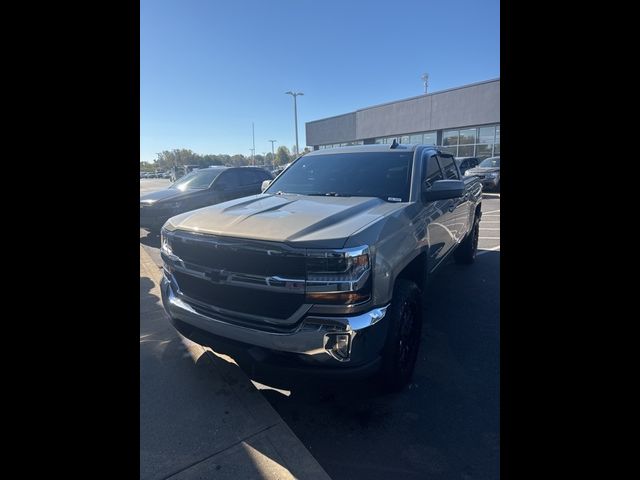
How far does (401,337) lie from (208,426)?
145 cm

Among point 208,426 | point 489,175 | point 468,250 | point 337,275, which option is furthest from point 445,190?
point 489,175

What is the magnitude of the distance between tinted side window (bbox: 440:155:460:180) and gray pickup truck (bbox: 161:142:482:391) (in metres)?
A: 1.34

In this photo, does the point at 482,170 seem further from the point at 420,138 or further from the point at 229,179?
the point at 420,138

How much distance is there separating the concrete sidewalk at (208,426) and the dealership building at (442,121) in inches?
785

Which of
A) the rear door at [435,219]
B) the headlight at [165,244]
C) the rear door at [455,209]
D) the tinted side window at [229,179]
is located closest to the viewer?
the headlight at [165,244]

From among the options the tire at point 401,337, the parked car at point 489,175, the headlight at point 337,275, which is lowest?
the tire at point 401,337

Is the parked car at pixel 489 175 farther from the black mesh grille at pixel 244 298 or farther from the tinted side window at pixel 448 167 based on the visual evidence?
the black mesh grille at pixel 244 298

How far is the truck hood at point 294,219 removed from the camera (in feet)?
7.02

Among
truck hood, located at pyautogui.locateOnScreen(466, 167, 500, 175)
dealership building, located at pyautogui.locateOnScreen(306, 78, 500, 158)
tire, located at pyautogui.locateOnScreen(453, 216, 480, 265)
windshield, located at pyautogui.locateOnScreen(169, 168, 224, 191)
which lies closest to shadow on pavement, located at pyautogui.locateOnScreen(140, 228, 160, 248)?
windshield, located at pyautogui.locateOnScreen(169, 168, 224, 191)

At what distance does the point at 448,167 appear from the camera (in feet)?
15.7

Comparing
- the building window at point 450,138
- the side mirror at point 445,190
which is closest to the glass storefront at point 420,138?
the building window at point 450,138
